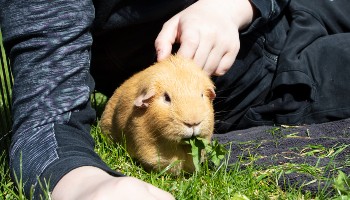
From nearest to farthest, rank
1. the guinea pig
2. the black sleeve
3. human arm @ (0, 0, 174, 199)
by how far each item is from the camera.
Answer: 1. human arm @ (0, 0, 174, 199)
2. the guinea pig
3. the black sleeve

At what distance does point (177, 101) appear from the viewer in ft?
6.18

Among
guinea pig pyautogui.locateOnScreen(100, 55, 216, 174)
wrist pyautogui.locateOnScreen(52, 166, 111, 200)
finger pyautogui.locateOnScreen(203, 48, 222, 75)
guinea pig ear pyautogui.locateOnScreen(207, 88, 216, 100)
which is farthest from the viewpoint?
finger pyautogui.locateOnScreen(203, 48, 222, 75)

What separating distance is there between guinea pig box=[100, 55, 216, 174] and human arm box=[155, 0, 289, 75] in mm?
66

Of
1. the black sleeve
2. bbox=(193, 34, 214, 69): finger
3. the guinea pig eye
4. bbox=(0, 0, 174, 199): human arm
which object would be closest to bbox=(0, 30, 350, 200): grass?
bbox=(0, 0, 174, 199): human arm

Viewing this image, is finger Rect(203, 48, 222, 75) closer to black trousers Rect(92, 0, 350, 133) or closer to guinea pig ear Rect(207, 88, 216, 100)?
guinea pig ear Rect(207, 88, 216, 100)

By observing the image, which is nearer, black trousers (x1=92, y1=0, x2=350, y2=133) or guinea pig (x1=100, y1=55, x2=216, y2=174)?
guinea pig (x1=100, y1=55, x2=216, y2=174)

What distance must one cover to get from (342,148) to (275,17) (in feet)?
2.32

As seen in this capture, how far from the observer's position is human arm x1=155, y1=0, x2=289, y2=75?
205cm

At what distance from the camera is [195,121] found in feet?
6.07

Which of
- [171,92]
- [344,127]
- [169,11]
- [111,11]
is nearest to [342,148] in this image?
[344,127]

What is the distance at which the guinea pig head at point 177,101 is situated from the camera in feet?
6.10

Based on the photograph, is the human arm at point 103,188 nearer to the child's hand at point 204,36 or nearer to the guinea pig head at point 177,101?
the guinea pig head at point 177,101

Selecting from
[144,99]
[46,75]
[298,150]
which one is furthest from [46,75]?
[298,150]

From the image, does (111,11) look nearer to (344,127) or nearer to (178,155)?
(178,155)
